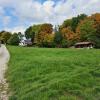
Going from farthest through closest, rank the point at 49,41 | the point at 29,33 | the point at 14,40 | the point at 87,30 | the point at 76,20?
the point at 29,33, the point at 14,40, the point at 76,20, the point at 49,41, the point at 87,30

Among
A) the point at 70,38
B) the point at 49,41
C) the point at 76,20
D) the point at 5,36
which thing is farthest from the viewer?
the point at 5,36

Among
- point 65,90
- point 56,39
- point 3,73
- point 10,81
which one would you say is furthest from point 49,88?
point 56,39

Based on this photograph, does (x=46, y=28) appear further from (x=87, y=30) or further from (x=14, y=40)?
(x=87, y=30)

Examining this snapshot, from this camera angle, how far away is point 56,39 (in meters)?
102

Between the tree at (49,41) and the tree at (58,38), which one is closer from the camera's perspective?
the tree at (58,38)

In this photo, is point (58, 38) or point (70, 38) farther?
point (58, 38)

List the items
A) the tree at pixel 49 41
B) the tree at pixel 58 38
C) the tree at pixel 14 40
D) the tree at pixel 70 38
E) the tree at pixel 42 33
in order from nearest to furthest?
the tree at pixel 70 38, the tree at pixel 58 38, the tree at pixel 49 41, the tree at pixel 42 33, the tree at pixel 14 40

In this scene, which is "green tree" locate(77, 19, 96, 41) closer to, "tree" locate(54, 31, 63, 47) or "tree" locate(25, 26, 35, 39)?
"tree" locate(54, 31, 63, 47)

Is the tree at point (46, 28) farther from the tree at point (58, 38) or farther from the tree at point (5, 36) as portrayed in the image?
the tree at point (5, 36)

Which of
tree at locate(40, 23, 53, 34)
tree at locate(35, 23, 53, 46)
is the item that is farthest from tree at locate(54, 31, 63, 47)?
tree at locate(40, 23, 53, 34)

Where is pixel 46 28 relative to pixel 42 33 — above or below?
above

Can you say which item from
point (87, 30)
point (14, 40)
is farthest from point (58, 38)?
point (14, 40)

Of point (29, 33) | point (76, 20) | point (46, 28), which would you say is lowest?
point (29, 33)

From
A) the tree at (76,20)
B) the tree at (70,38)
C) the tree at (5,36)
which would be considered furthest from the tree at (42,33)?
the tree at (5,36)
